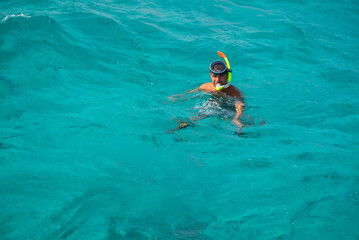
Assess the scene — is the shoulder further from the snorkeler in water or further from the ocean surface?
Answer: the ocean surface

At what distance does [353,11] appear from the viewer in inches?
407

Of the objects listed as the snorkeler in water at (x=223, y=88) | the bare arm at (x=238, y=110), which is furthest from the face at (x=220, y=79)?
the bare arm at (x=238, y=110)

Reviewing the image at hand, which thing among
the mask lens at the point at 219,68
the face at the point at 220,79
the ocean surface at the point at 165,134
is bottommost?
the ocean surface at the point at 165,134

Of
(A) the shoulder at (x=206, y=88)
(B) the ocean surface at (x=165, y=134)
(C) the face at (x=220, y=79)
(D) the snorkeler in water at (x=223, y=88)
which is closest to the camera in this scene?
(B) the ocean surface at (x=165, y=134)

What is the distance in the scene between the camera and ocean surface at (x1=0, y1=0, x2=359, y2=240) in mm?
3098

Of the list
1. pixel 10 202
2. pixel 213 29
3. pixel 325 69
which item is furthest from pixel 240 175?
pixel 213 29

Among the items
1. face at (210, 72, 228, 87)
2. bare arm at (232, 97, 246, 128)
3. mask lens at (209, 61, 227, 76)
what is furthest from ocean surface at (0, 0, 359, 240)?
mask lens at (209, 61, 227, 76)

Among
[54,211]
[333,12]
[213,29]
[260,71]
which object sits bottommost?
[54,211]

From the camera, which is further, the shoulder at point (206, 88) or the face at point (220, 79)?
the shoulder at point (206, 88)

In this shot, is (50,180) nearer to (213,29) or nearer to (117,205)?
(117,205)

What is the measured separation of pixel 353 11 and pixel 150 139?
9.75 meters

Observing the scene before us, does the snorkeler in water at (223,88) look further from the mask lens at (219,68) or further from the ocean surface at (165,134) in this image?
the ocean surface at (165,134)

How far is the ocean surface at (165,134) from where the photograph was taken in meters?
3.10

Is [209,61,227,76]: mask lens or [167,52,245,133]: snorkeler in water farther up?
[209,61,227,76]: mask lens
